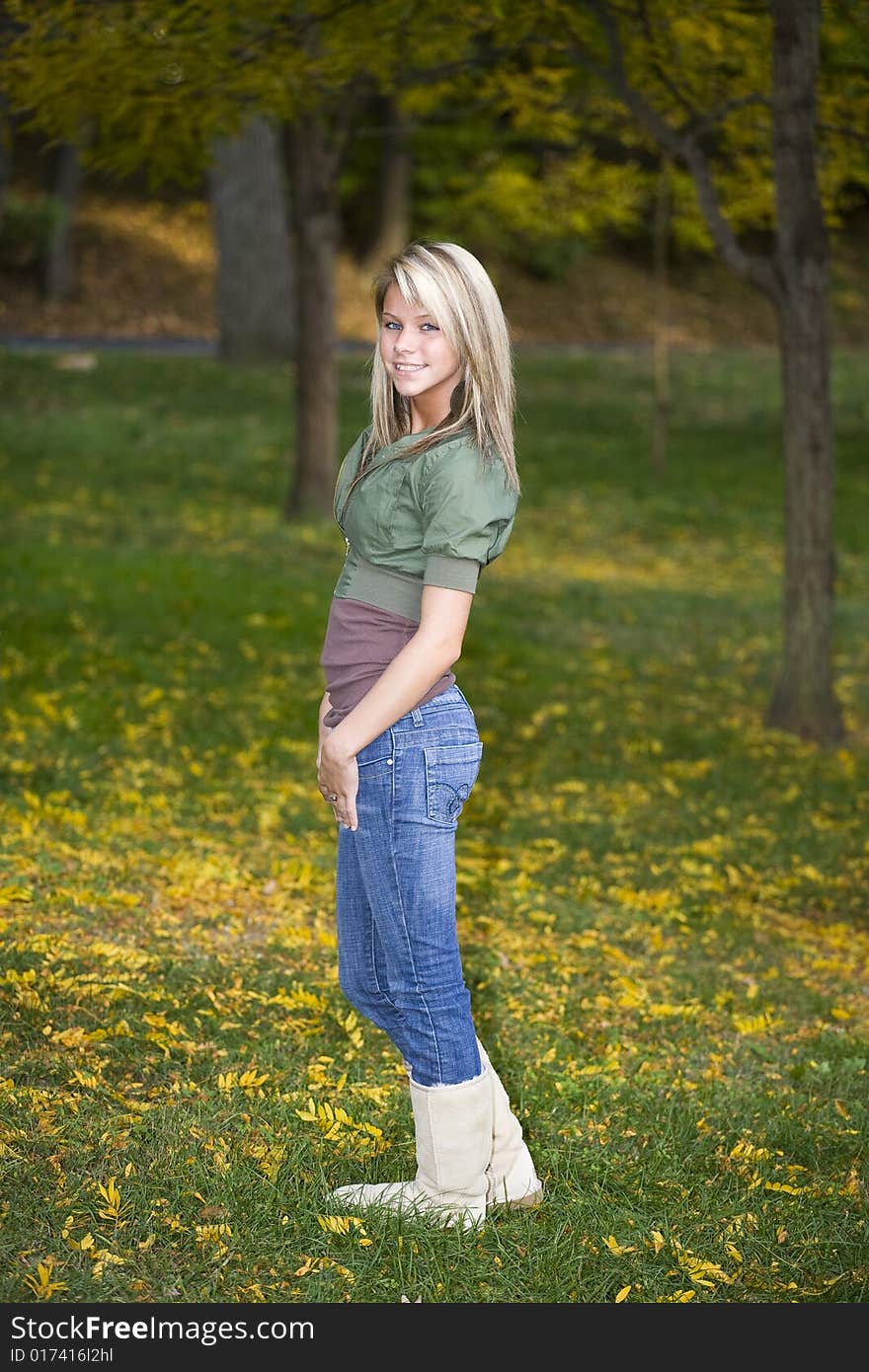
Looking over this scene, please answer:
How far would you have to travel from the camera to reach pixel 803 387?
31.3 ft

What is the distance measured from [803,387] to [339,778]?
6.99 metres

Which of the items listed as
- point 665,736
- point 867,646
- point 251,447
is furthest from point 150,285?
point 665,736

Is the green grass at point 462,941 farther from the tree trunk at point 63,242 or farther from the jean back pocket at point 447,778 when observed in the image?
the tree trunk at point 63,242

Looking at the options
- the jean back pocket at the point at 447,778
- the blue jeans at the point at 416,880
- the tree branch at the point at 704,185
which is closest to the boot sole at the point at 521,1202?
the blue jeans at the point at 416,880

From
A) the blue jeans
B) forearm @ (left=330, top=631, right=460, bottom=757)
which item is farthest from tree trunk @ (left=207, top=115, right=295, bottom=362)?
forearm @ (left=330, top=631, right=460, bottom=757)

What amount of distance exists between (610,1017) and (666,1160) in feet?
3.70

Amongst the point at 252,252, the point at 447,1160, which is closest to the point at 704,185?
the point at 447,1160

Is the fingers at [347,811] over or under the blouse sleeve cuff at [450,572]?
under

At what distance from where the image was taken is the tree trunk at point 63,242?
101ft

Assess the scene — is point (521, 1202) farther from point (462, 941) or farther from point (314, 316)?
point (314, 316)

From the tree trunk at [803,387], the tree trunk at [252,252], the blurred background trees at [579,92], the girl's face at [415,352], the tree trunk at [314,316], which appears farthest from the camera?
the tree trunk at [252,252]

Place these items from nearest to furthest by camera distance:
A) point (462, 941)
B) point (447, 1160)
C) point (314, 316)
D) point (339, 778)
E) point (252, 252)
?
1. point (339, 778)
2. point (447, 1160)
3. point (462, 941)
4. point (314, 316)
5. point (252, 252)

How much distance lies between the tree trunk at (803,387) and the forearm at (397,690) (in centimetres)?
664

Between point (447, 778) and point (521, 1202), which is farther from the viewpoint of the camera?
point (521, 1202)
